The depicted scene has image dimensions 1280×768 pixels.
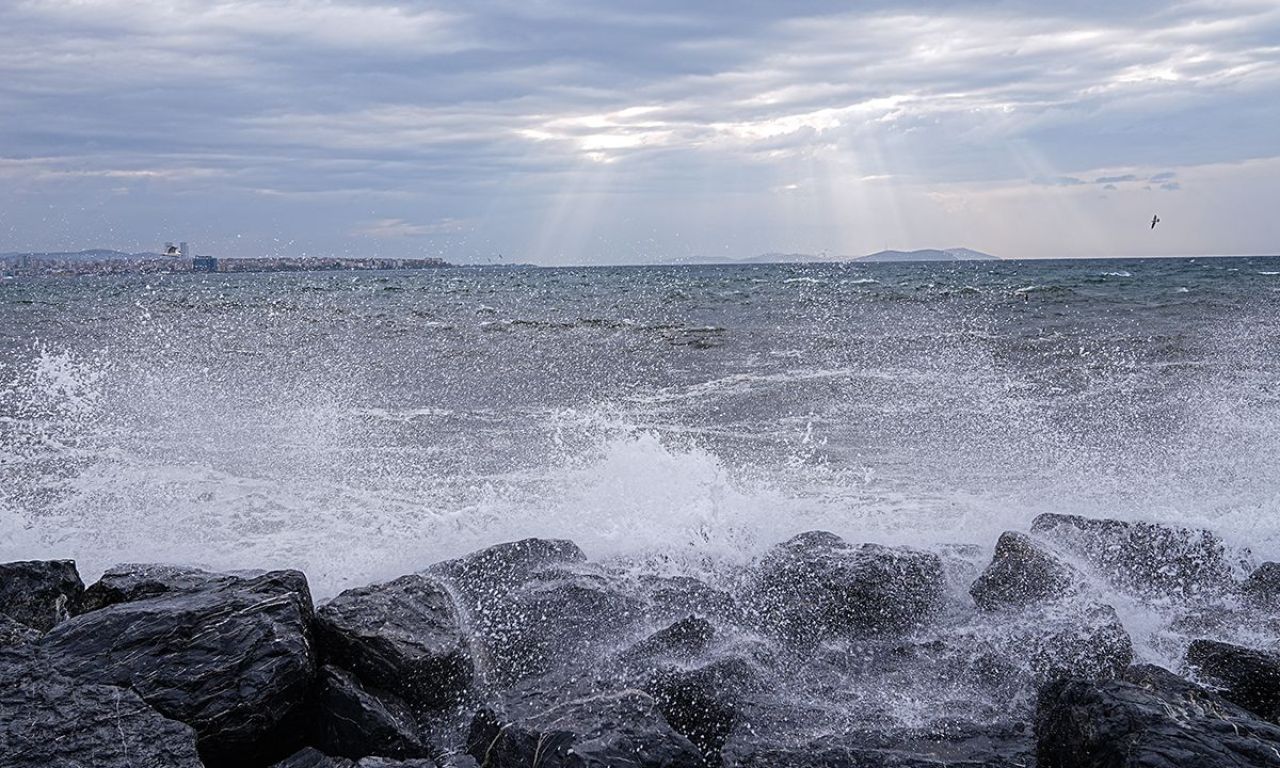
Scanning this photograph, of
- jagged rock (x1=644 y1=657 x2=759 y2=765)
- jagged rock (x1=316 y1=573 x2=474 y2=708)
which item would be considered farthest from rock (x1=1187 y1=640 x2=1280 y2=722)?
jagged rock (x1=316 y1=573 x2=474 y2=708)

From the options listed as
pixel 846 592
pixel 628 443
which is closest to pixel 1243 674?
pixel 846 592

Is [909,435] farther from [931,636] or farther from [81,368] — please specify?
[81,368]

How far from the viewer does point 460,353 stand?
1619 cm

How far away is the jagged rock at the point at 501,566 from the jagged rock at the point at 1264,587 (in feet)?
11.3

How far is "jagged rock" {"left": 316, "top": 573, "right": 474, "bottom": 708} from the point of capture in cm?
394

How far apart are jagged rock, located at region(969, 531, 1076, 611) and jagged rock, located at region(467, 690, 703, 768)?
2097 mm

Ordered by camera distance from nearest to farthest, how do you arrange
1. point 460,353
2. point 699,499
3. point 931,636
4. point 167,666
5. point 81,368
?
1. point 167,666
2. point 931,636
3. point 699,499
4. point 81,368
5. point 460,353

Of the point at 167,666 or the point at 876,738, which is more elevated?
the point at 167,666

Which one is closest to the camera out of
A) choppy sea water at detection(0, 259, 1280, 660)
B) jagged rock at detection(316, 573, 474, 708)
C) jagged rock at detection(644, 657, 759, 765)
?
jagged rock at detection(644, 657, 759, 765)

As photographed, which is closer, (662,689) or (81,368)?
(662,689)

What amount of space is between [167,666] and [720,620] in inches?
92.1

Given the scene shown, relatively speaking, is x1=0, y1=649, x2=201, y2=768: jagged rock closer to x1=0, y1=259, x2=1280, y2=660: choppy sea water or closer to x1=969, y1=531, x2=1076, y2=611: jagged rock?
x1=0, y1=259, x2=1280, y2=660: choppy sea water

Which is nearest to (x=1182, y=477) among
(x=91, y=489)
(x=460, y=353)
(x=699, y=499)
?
(x=699, y=499)

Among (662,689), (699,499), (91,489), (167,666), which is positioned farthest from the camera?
(91,489)
